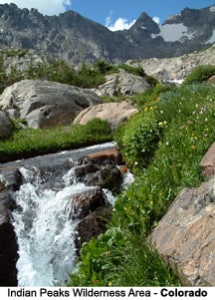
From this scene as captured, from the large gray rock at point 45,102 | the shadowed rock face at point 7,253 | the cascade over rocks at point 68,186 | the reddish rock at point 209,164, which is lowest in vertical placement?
the shadowed rock face at point 7,253

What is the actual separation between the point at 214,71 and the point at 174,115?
58.7 ft

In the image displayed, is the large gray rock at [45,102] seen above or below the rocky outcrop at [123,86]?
below

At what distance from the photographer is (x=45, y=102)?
26.8m

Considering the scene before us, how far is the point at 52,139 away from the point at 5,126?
3386 mm

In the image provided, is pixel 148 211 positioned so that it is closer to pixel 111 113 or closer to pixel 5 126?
pixel 111 113

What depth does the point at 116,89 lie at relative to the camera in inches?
1794

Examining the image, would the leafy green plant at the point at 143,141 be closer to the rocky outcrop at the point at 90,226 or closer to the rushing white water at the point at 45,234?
the rushing white water at the point at 45,234

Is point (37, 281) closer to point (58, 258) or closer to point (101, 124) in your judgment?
point (58, 258)

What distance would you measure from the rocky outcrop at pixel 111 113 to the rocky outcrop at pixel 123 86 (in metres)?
19.0

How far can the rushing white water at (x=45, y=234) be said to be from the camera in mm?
10219

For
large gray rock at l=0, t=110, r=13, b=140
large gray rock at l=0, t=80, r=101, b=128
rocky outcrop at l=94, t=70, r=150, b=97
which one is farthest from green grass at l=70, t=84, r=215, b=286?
rocky outcrop at l=94, t=70, r=150, b=97

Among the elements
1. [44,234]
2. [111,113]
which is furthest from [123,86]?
[44,234]

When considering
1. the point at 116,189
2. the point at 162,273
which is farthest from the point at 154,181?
the point at 116,189
